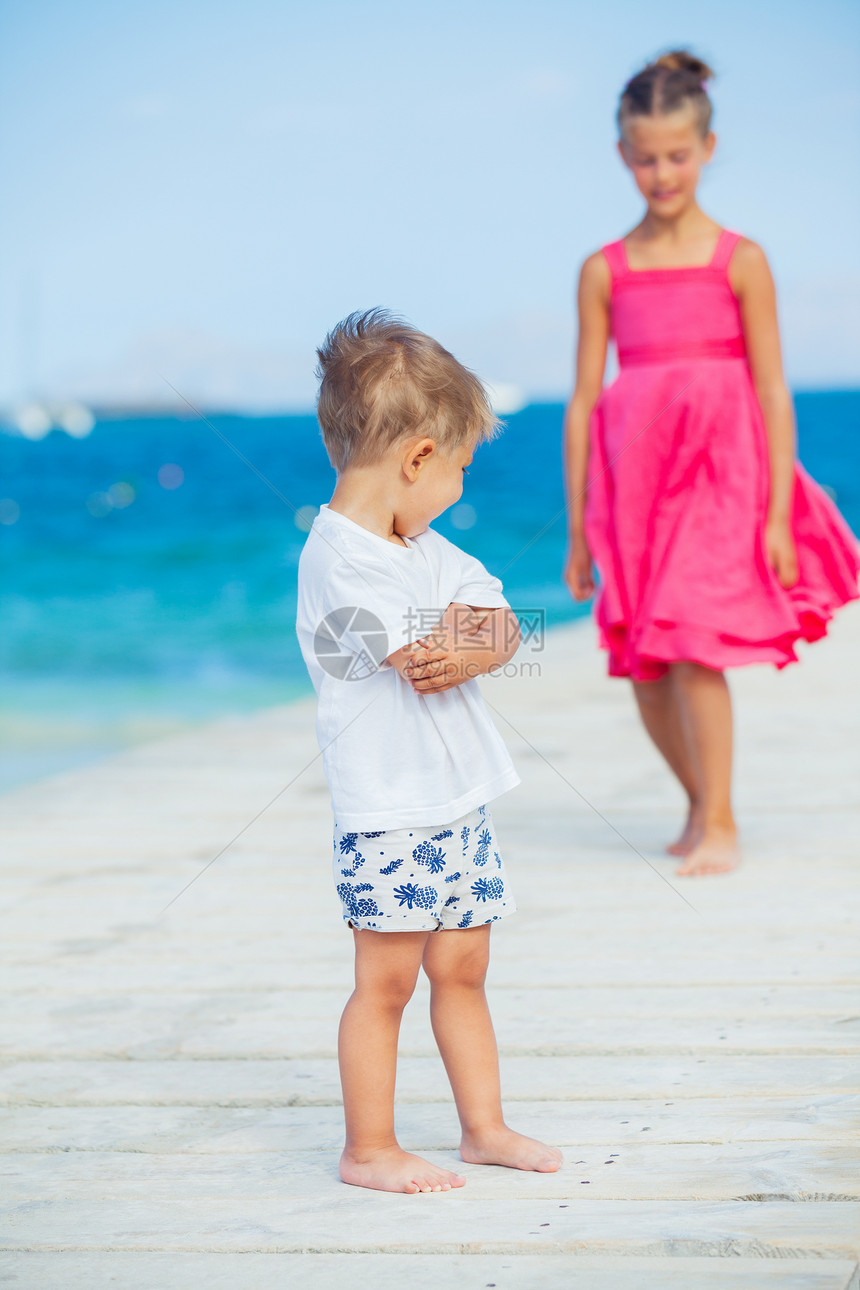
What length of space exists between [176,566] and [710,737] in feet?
47.0

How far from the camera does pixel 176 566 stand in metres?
16.8

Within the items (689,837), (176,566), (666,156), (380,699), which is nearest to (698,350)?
(666,156)

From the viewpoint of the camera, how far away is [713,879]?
277cm

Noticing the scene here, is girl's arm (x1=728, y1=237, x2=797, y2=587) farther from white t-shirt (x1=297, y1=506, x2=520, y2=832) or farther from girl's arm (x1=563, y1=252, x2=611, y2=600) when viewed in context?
white t-shirt (x1=297, y1=506, x2=520, y2=832)

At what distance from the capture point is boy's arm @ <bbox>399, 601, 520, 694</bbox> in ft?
5.00

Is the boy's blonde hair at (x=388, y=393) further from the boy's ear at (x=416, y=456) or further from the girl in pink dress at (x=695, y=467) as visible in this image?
the girl in pink dress at (x=695, y=467)

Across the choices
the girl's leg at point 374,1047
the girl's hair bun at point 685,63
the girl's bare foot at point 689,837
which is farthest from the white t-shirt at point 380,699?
the girl's hair bun at point 685,63

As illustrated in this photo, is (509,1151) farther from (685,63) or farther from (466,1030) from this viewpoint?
(685,63)

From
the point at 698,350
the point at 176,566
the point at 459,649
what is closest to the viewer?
the point at 459,649

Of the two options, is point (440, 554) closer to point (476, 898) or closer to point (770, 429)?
point (476, 898)

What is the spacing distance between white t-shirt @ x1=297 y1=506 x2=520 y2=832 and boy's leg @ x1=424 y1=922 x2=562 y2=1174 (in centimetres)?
→ 17

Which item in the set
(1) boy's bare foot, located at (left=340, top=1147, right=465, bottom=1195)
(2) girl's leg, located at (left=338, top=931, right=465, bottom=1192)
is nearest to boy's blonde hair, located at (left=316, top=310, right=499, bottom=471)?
(2) girl's leg, located at (left=338, top=931, right=465, bottom=1192)

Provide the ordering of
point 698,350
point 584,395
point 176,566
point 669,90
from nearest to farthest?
1. point 669,90
2. point 698,350
3. point 584,395
4. point 176,566

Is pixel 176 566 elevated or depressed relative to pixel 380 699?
depressed
